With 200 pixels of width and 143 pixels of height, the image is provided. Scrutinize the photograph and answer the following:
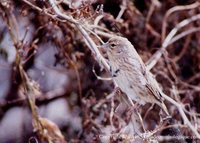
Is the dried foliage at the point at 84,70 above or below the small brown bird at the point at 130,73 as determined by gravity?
below

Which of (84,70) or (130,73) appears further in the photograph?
(84,70)

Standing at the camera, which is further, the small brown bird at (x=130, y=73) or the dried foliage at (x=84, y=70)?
the dried foliage at (x=84, y=70)

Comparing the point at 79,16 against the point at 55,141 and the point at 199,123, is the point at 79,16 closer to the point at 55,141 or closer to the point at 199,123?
the point at 55,141

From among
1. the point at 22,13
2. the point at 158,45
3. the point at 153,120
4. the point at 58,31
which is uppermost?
the point at 22,13

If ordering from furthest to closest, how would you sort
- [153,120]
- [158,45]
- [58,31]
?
[158,45]
[153,120]
[58,31]

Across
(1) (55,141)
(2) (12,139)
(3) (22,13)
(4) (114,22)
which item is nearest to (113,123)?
(1) (55,141)
